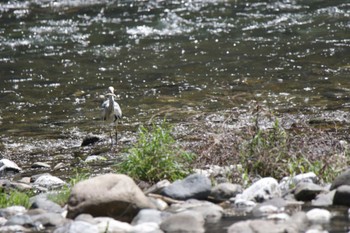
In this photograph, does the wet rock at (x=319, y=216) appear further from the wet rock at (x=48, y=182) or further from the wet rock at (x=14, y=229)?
the wet rock at (x=48, y=182)

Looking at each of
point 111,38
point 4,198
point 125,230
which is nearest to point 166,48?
point 111,38

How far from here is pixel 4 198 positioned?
7965 mm

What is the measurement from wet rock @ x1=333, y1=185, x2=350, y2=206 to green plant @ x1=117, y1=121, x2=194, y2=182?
1847 millimetres

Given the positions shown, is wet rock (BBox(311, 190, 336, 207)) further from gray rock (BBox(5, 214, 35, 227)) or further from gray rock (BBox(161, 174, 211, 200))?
gray rock (BBox(5, 214, 35, 227))

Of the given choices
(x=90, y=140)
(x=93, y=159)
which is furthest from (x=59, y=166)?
(x=90, y=140)

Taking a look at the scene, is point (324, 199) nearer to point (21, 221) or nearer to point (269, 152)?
point (269, 152)

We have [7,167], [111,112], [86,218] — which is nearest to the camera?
[86,218]

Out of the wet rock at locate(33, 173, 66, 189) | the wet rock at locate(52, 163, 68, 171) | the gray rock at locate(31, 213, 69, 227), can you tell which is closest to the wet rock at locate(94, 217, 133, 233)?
the gray rock at locate(31, 213, 69, 227)

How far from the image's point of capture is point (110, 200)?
23.1ft

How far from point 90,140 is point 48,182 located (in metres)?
2.53

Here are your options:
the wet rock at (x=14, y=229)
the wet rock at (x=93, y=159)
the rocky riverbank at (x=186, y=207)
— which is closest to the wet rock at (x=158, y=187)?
the rocky riverbank at (x=186, y=207)

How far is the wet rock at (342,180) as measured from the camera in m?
7.40

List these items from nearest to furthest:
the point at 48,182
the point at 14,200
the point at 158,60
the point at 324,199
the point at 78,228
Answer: the point at 78,228 → the point at 324,199 → the point at 14,200 → the point at 48,182 → the point at 158,60

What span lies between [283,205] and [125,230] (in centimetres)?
143
